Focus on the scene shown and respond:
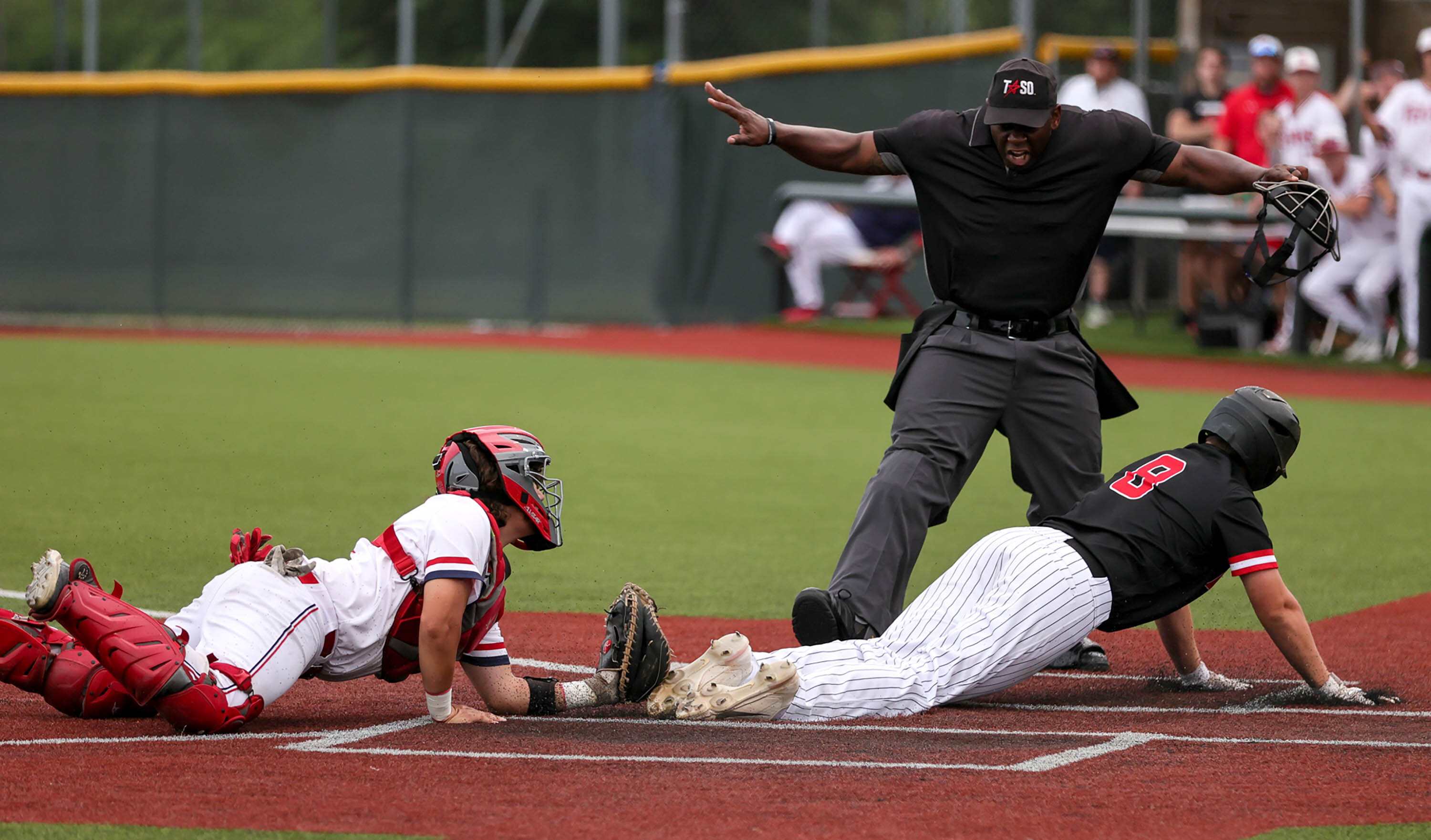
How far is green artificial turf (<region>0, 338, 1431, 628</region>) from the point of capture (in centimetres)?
768

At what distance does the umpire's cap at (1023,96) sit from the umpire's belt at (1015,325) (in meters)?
0.67

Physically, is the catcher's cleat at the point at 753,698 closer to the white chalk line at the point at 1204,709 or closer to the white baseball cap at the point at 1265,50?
the white chalk line at the point at 1204,709

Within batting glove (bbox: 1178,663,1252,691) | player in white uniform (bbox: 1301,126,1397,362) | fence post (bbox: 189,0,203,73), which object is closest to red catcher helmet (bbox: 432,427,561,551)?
batting glove (bbox: 1178,663,1252,691)

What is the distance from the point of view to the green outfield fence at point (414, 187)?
20.3 m

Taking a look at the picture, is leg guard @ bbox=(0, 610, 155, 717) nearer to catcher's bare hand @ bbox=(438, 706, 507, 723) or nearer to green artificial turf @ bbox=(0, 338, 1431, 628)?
catcher's bare hand @ bbox=(438, 706, 507, 723)

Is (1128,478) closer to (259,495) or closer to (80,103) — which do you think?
(259,495)

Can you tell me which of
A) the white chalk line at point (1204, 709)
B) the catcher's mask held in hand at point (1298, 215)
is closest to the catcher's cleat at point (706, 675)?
the white chalk line at point (1204, 709)

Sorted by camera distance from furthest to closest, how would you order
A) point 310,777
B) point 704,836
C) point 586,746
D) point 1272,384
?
1. point 1272,384
2. point 586,746
3. point 310,777
4. point 704,836

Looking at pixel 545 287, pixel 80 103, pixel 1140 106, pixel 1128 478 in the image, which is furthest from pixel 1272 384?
pixel 80 103

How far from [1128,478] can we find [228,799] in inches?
112

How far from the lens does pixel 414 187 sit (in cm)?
2069

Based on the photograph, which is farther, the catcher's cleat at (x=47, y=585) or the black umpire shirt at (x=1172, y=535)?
the black umpire shirt at (x=1172, y=535)

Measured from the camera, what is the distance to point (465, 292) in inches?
818

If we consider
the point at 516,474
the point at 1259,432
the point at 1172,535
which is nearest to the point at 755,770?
the point at 516,474
